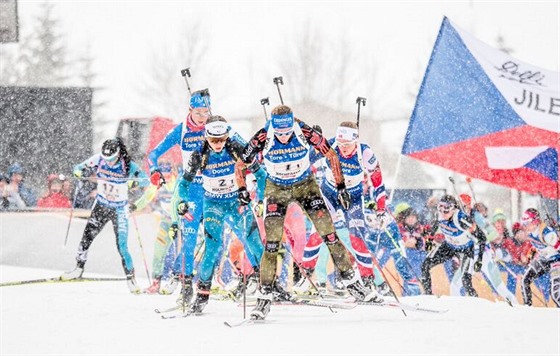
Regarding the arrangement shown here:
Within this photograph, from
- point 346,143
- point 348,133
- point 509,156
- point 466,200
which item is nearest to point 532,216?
Answer: point 466,200

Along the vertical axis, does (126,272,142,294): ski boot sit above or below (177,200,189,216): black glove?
below

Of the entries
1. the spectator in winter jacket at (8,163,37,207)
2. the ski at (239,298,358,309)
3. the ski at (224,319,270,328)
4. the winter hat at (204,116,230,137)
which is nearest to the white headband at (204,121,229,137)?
the winter hat at (204,116,230,137)

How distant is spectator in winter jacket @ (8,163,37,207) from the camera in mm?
15891

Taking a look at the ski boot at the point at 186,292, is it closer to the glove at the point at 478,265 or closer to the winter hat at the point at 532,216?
the glove at the point at 478,265

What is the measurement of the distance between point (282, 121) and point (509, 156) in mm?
8489

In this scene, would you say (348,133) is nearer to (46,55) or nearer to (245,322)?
(245,322)

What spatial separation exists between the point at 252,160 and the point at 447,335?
259 centimetres

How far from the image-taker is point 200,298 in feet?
27.3

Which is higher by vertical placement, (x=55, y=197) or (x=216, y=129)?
(x=216, y=129)

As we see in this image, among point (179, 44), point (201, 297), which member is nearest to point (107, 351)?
point (201, 297)

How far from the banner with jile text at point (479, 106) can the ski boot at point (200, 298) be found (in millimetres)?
6581

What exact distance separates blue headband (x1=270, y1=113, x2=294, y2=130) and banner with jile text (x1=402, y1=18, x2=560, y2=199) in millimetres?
6350

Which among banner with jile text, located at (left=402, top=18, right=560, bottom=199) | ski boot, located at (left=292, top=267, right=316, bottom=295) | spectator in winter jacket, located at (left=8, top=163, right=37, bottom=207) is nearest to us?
ski boot, located at (left=292, top=267, right=316, bottom=295)

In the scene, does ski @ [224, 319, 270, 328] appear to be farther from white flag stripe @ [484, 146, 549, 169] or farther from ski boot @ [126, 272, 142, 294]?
white flag stripe @ [484, 146, 549, 169]
